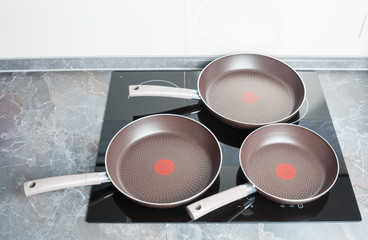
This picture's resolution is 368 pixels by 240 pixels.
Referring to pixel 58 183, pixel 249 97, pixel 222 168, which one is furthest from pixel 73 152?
pixel 249 97

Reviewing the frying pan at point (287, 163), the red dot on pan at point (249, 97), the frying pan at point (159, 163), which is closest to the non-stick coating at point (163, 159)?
the frying pan at point (159, 163)

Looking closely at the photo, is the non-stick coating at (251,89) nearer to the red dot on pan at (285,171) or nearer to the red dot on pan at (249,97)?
the red dot on pan at (249,97)

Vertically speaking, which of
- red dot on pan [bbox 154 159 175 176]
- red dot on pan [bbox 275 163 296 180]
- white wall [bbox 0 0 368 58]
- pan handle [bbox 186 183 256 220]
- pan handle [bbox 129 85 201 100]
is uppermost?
white wall [bbox 0 0 368 58]

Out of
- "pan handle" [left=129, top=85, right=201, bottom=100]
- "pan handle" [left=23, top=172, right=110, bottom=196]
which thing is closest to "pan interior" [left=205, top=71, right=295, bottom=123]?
"pan handle" [left=129, top=85, right=201, bottom=100]

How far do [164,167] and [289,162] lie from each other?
0.34 m

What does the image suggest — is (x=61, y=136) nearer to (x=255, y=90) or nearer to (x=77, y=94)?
(x=77, y=94)

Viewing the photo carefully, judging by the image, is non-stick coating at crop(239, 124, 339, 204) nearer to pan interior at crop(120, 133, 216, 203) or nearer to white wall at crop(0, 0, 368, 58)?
pan interior at crop(120, 133, 216, 203)

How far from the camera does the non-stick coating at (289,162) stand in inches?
41.1

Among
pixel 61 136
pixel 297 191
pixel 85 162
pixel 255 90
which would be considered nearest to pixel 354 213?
pixel 297 191

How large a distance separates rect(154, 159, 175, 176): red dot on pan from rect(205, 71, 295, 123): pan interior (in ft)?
0.79

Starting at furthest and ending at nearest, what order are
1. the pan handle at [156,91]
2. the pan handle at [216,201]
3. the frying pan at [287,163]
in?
the pan handle at [156,91] < the frying pan at [287,163] < the pan handle at [216,201]

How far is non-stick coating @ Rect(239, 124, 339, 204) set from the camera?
1045mm

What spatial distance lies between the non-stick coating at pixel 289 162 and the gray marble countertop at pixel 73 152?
8cm

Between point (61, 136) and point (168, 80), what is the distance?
0.39 metres
